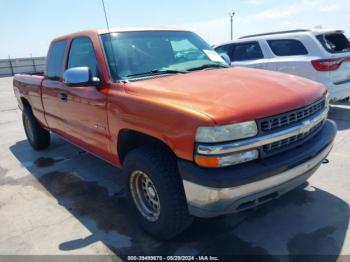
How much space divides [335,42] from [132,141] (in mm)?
5421

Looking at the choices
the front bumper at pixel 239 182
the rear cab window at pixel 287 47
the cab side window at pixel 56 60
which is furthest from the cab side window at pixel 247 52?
the front bumper at pixel 239 182

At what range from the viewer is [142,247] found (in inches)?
115

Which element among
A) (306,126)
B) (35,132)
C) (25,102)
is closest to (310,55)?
(306,126)

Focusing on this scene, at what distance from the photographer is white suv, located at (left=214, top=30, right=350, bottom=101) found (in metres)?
6.29

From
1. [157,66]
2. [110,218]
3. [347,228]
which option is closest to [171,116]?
[157,66]

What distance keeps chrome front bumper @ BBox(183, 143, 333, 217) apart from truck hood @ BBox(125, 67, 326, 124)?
18.8 inches

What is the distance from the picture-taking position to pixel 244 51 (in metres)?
7.89

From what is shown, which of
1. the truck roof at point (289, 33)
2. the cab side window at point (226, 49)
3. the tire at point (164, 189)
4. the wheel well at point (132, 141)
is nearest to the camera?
the tire at point (164, 189)

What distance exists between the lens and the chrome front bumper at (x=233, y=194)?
2311 mm

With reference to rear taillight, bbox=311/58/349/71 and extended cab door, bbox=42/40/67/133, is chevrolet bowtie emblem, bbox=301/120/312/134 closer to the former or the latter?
extended cab door, bbox=42/40/67/133

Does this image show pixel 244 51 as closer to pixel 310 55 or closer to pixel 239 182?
pixel 310 55

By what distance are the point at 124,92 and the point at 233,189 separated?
1380mm

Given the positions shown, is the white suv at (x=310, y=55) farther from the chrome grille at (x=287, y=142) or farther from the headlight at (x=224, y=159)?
the headlight at (x=224, y=159)

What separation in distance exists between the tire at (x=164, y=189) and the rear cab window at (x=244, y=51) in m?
5.47
